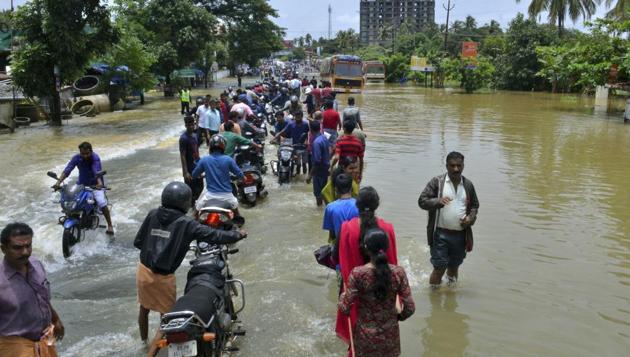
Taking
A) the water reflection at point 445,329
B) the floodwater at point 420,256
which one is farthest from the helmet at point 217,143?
the water reflection at point 445,329

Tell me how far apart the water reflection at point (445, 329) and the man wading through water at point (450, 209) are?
0.50 meters

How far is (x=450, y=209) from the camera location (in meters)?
5.55

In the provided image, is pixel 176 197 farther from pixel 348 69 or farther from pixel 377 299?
pixel 348 69

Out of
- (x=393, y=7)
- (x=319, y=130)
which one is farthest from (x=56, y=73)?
(x=393, y=7)

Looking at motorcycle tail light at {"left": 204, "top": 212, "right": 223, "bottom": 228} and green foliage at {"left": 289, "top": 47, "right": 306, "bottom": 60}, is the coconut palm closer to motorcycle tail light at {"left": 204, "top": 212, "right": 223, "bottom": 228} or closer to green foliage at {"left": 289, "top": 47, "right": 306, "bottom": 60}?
motorcycle tail light at {"left": 204, "top": 212, "right": 223, "bottom": 228}

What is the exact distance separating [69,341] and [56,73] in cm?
1828

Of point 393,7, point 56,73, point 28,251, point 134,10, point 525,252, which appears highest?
point 393,7

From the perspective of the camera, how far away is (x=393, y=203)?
1021cm

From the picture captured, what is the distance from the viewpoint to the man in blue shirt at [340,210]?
473cm

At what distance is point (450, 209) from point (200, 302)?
2765 millimetres

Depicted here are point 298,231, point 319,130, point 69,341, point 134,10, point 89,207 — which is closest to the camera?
point 69,341

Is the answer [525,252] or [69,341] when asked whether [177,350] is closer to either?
[69,341]

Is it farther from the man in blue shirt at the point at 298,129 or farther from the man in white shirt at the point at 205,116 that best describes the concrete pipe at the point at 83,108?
the man in blue shirt at the point at 298,129

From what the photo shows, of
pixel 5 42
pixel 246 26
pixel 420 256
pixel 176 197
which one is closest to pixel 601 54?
pixel 420 256
